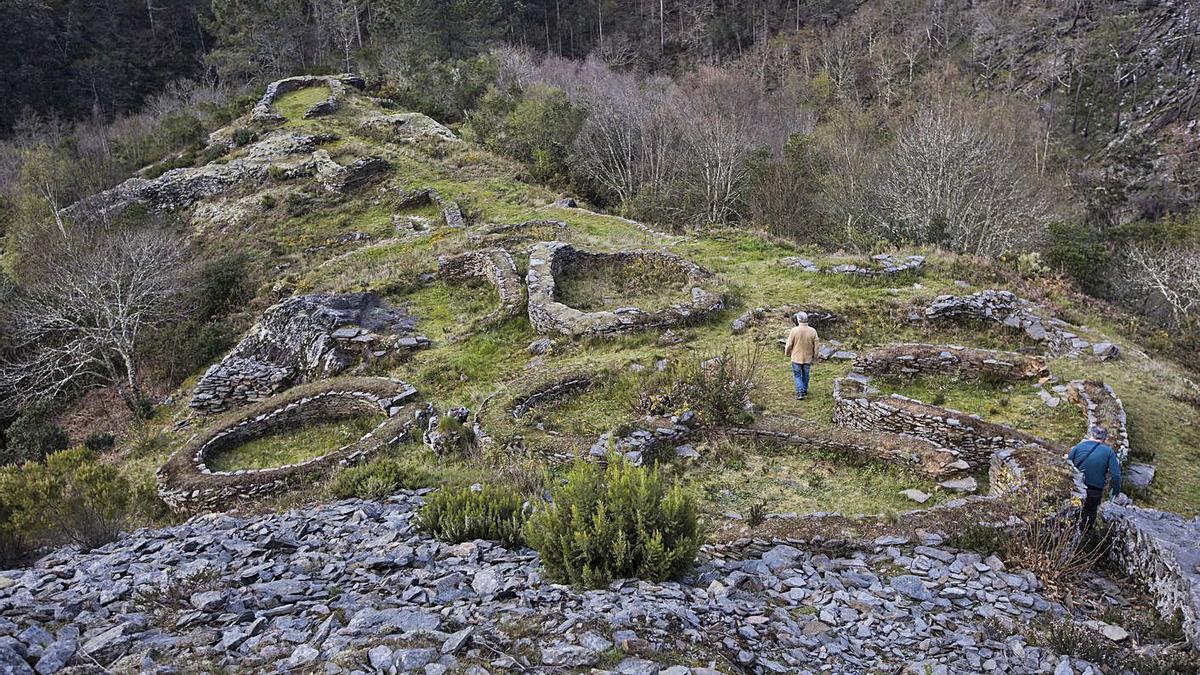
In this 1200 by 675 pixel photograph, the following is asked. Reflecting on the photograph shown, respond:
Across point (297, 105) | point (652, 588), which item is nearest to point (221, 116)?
point (297, 105)

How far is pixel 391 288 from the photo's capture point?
19406mm

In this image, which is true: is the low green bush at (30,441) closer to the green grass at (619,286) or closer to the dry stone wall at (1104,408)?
the green grass at (619,286)

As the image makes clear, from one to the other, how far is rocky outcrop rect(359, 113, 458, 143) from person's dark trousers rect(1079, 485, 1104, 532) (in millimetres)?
34717

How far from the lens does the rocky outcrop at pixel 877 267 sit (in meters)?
17.0

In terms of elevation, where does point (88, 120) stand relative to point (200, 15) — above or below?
below

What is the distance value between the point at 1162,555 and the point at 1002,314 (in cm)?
947

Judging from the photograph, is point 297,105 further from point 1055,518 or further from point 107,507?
point 1055,518

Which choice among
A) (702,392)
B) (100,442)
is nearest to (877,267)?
(702,392)

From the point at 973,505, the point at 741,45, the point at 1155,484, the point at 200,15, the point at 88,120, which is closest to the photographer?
the point at 973,505

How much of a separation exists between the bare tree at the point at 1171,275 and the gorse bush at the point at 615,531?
986 inches

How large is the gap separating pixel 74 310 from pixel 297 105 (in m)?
29.0

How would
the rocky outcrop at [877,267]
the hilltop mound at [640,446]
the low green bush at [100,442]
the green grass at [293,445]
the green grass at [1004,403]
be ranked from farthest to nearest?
the rocky outcrop at [877,267] < the low green bush at [100,442] < the green grass at [293,445] < the green grass at [1004,403] < the hilltop mound at [640,446]

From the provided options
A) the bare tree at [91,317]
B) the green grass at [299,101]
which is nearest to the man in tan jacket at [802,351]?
the bare tree at [91,317]

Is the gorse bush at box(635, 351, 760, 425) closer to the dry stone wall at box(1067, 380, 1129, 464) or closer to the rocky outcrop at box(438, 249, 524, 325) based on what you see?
the dry stone wall at box(1067, 380, 1129, 464)
